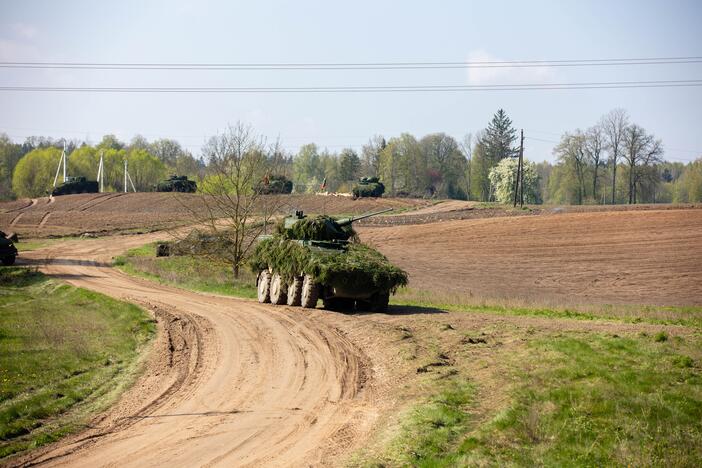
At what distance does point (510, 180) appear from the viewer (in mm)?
95625

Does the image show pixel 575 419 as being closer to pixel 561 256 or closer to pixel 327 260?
pixel 327 260

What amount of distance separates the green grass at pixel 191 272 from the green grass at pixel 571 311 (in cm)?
702

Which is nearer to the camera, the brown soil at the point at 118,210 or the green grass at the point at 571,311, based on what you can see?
the green grass at the point at 571,311

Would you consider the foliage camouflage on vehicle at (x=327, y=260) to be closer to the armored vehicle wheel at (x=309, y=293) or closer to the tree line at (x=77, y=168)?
the armored vehicle wheel at (x=309, y=293)

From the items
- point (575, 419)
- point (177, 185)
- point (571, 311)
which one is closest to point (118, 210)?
point (177, 185)

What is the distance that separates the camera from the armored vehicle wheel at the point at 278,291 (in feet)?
79.5

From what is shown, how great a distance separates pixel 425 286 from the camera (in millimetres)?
32469

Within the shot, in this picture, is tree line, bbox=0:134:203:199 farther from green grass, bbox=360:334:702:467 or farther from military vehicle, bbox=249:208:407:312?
green grass, bbox=360:334:702:467

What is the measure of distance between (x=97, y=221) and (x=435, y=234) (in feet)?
95.5

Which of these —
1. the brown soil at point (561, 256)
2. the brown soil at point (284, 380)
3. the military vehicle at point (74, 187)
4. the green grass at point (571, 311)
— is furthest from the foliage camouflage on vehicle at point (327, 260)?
the military vehicle at point (74, 187)

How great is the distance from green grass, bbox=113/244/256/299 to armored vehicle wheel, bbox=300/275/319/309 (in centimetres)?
545

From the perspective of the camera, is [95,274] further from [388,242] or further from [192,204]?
[192,204]

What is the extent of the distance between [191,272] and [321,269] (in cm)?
1527

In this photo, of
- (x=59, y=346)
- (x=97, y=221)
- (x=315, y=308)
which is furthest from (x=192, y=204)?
(x=59, y=346)
